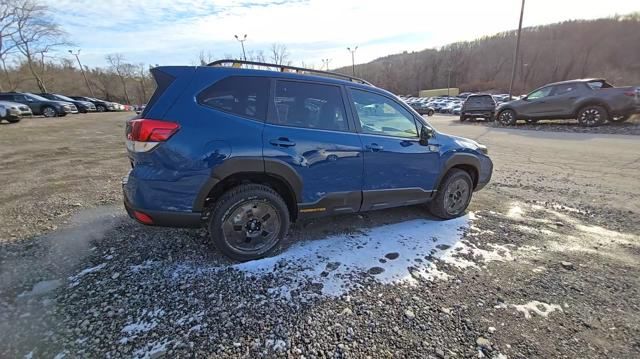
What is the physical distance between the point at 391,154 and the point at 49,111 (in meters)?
27.0

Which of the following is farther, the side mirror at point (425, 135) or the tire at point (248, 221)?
the side mirror at point (425, 135)

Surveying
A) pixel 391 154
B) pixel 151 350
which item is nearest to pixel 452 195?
pixel 391 154

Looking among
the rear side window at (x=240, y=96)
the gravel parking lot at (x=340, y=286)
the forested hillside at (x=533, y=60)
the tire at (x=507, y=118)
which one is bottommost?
the gravel parking lot at (x=340, y=286)

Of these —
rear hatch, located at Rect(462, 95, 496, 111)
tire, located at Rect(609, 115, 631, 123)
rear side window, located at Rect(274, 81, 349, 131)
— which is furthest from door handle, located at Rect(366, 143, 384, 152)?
rear hatch, located at Rect(462, 95, 496, 111)

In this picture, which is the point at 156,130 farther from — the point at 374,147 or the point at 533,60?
the point at 533,60

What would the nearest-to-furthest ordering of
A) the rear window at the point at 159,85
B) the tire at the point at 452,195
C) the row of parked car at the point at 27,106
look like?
the rear window at the point at 159,85, the tire at the point at 452,195, the row of parked car at the point at 27,106

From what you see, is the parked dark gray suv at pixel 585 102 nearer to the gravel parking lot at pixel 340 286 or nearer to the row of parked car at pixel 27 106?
the gravel parking lot at pixel 340 286

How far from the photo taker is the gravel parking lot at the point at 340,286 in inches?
81.9

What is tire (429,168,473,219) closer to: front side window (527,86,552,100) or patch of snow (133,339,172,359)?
patch of snow (133,339,172,359)

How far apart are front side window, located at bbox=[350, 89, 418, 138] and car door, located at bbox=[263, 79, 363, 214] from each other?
0.21m

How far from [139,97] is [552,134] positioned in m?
77.3

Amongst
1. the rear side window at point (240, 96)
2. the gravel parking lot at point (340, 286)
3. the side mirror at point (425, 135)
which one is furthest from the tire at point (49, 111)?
the side mirror at point (425, 135)

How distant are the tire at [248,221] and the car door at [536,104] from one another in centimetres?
1460

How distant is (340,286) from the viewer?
2684 millimetres
